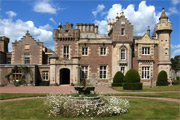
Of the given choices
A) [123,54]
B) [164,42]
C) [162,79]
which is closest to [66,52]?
[123,54]

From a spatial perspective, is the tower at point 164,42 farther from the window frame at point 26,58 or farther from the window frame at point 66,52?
the window frame at point 26,58

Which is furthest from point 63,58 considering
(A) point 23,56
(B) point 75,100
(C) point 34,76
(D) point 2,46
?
(B) point 75,100

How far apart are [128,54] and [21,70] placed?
20.3 metres

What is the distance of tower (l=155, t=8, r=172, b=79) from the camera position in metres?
33.9

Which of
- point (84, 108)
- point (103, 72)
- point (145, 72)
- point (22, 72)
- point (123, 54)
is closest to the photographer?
point (84, 108)

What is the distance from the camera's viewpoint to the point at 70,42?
34.2 meters

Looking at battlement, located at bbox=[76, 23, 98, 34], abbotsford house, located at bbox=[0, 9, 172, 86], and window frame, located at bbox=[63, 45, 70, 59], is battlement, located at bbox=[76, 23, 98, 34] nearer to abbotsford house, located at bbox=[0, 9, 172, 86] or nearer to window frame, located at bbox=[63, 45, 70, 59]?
abbotsford house, located at bbox=[0, 9, 172, 86]

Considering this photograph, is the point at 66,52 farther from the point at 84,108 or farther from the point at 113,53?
the point at 84,108

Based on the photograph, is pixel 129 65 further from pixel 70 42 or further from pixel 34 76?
pixel 34 76

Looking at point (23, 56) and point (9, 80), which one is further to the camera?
point (23, 56)

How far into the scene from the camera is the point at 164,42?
34.4 meters

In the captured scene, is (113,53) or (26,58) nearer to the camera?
(113,53)

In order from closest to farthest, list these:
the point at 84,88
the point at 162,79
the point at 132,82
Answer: the point at 84,88, the point at 132,82, the point at 162,79

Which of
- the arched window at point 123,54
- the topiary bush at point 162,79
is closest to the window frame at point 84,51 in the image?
the arched window at point 123,54
